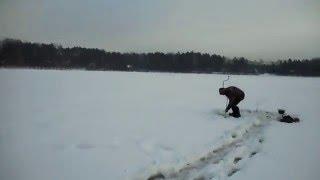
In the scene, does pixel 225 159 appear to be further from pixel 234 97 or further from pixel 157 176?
pixel 234 97

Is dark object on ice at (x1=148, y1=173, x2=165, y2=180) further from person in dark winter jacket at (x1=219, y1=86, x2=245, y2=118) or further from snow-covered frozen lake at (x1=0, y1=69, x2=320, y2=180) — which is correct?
person in dark winter jacket at (x1=219, y1=86, x2=245, y2=118)

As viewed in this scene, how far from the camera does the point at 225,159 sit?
7.19 meters

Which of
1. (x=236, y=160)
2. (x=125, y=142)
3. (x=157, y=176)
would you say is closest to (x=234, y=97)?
(x=236, y=160)

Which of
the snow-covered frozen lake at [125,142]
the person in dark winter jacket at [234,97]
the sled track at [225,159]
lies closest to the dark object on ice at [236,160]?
the sled track at [225,159]

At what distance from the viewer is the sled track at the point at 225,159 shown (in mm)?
6127

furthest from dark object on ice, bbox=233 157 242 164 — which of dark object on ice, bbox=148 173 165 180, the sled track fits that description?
dark object on ice, bbox=148 173 165 180

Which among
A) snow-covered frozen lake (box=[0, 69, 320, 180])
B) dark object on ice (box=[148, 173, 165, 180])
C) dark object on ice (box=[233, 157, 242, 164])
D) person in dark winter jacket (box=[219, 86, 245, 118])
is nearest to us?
dark object on ice (box=[148, 173, 165, 180])

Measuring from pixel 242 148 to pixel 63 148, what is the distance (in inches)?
152

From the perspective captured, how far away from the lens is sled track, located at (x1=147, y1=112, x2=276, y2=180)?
6.13 meters

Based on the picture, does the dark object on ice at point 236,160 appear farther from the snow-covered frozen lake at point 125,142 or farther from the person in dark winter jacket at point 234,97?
the person in dark winter jacket at point 234,97

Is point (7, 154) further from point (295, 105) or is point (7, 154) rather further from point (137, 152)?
point (295, 105)

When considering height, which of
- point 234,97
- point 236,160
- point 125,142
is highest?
point 234,97

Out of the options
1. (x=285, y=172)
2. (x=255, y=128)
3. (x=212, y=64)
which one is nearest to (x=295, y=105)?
(x=255, y=128)

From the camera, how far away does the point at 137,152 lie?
7172 millimetres
